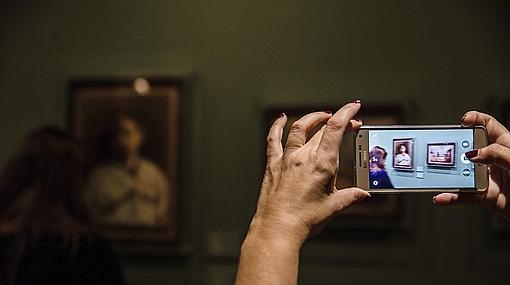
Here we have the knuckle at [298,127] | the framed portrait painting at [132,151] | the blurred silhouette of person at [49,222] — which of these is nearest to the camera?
the knuckle at [298,127]

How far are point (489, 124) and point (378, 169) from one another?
19 centimetres

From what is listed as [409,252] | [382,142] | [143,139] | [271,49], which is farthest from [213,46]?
[382,142]

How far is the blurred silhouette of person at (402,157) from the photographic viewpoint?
138cm

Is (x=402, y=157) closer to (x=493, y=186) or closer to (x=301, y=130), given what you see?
(x=493, y=186)

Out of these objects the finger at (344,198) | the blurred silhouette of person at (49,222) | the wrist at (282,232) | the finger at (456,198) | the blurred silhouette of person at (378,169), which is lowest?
the blurred silhouette of person at (49,222)

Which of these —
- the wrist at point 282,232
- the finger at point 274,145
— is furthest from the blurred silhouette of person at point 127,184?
the wrist at point 282,232

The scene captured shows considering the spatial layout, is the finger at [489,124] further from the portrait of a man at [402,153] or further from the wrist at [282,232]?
the wrist at [282,232]

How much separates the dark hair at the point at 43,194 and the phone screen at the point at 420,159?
124cm

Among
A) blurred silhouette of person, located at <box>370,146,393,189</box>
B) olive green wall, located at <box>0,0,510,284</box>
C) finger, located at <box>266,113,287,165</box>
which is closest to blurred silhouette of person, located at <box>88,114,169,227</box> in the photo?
olive green wall, located at <box>0,0,510,284</box>

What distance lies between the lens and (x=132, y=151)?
318cm

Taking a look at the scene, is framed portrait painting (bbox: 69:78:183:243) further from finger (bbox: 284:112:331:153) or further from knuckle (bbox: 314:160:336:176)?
knuckle (bbox: 314:160:336:176)

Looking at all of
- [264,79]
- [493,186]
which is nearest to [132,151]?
[264,79]

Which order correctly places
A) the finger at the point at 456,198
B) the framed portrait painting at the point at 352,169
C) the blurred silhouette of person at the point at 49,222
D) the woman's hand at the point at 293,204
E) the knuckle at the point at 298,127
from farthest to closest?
1. the framed portrait painting at the point at 352,169
2. the blurred silhouette of person at the point at 49,222
3. the finger at the point at 456,198
4. the knuckle at the point at 298,127
5. the woman's hand at the point at 293,204

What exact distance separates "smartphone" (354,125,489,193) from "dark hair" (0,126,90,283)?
1.23 meters
